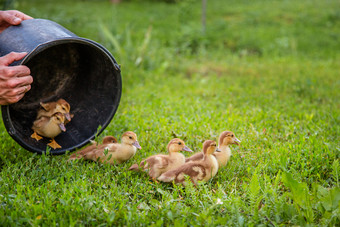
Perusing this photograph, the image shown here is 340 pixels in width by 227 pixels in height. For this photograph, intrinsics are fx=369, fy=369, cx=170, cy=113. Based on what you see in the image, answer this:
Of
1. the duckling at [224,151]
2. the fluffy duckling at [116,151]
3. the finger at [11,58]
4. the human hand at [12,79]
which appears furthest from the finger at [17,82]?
the duckling at [224,151]

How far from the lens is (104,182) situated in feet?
11.1

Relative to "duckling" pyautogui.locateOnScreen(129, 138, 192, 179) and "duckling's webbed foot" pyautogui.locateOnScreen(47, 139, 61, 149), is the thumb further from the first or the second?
"duckling" pyautogui.locateOnScreen(129, 138, 192, 179)

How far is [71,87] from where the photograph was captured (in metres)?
4.43

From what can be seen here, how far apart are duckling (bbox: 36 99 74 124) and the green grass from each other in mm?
446

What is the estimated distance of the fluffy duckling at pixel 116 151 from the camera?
3648 millimetres

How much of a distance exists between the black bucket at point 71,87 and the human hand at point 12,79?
50 centimetres

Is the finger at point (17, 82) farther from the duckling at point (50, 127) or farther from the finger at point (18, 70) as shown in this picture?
the duckling at point (50, 127)

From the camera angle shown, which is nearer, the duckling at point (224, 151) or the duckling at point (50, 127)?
A: the duckling at point (224, 151)

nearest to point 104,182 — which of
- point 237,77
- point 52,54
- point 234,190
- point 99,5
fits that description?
point 234,190

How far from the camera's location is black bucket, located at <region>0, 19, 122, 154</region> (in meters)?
3.81

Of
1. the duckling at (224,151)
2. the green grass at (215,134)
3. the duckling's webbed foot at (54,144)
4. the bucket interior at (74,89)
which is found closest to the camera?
the green grass at (215,134)

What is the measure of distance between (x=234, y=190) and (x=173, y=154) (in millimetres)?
649

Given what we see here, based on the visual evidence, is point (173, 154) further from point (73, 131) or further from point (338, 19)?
point (338, 19)

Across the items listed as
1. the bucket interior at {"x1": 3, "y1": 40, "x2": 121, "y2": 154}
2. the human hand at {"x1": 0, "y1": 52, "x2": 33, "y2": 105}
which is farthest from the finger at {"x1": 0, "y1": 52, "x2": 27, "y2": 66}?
the bucket interior at {"x1": 3, "y1": 40, "x2": 121, "y2": 154}
